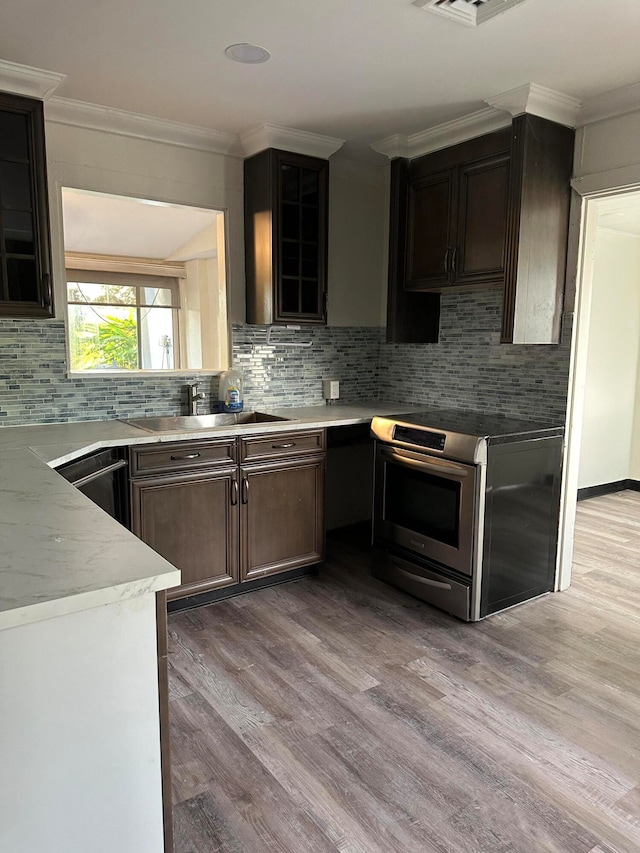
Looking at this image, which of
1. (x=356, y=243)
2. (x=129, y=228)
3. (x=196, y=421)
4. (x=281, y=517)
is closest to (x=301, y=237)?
(x=356, y=243)

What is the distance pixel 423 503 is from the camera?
308cm

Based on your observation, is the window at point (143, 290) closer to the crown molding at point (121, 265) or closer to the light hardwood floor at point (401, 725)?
the crown molding at point (121, 265)

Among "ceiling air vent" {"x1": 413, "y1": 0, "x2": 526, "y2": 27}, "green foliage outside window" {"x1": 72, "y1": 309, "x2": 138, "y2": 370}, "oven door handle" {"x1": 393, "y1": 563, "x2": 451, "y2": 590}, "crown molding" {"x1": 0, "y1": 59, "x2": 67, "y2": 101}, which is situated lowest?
"oven door handle" {"x1": 393, "y1": 563, "x2": 451, "y2": 590}

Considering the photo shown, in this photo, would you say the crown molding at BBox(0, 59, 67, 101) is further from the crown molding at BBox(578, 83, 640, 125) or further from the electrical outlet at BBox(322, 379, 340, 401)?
the crown molding at BBox(578, 83, 640, 125)

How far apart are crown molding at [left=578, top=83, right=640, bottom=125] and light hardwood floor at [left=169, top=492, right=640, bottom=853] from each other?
235cm

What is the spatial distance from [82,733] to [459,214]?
2943mm

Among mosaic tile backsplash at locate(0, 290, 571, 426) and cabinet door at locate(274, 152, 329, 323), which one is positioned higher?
cabinet door at locate(274, 152, 329, 323)

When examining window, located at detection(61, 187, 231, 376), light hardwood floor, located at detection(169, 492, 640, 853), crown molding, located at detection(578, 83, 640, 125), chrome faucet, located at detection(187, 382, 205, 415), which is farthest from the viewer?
window, located at detection(61, 187, 231, 376)

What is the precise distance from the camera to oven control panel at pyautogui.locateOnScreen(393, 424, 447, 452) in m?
2.90

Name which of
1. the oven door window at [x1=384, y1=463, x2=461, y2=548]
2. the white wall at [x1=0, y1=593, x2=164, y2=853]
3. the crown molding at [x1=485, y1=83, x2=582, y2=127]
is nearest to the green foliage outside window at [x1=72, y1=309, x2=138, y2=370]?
the oven door window at [x1=384, y1=463, x2=461, y2=548]

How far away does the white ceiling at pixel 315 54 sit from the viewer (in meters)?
2.05

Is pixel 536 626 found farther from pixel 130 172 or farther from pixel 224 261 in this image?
pixel 130 172

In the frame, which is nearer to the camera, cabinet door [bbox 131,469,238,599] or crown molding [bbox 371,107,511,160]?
cabinet door [bbox 131,469,238,599]

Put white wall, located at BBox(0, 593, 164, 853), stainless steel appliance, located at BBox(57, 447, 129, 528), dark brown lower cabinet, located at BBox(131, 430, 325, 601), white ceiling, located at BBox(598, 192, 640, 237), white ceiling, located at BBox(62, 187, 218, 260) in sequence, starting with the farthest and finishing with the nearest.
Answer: white ceiling, located at BBox(62, 187, 218, 260) < white ceiling, located at BBox(598, 192, 640, 237) < dark brown lower cabinet, located at BBox(131, 430, 325, 601) < stainless steel appliance, located at BBox(57, 447, 129, 528) < white wall, located at BBox(0, 593, 164, 853)
